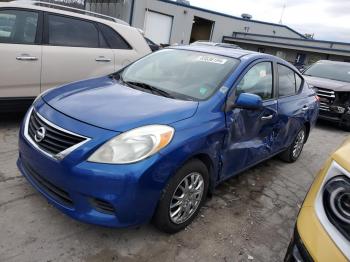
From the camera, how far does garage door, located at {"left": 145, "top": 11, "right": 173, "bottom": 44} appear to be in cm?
2339

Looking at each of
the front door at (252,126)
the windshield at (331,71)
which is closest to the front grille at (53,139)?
the front door at (252,126)

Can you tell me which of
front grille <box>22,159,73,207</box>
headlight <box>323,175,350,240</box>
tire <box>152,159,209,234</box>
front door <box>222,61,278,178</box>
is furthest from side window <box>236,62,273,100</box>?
front grille <box>22,159,73,207</box>

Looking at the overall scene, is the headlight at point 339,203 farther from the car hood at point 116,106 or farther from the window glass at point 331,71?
the window glass at point 331,71

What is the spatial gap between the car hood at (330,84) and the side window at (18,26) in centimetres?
653

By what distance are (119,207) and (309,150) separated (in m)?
4.87

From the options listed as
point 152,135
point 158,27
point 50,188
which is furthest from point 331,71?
point 158,27

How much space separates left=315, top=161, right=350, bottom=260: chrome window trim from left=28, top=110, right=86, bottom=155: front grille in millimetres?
1637

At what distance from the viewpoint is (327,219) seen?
5.83 ft

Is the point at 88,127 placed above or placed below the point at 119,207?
above

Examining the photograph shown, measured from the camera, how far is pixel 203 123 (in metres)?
2.96

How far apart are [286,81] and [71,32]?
3.25 meters

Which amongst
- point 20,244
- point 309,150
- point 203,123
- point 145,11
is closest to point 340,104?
point 309,150

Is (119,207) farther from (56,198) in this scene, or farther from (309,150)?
(309,150)

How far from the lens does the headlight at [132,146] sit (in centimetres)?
247
